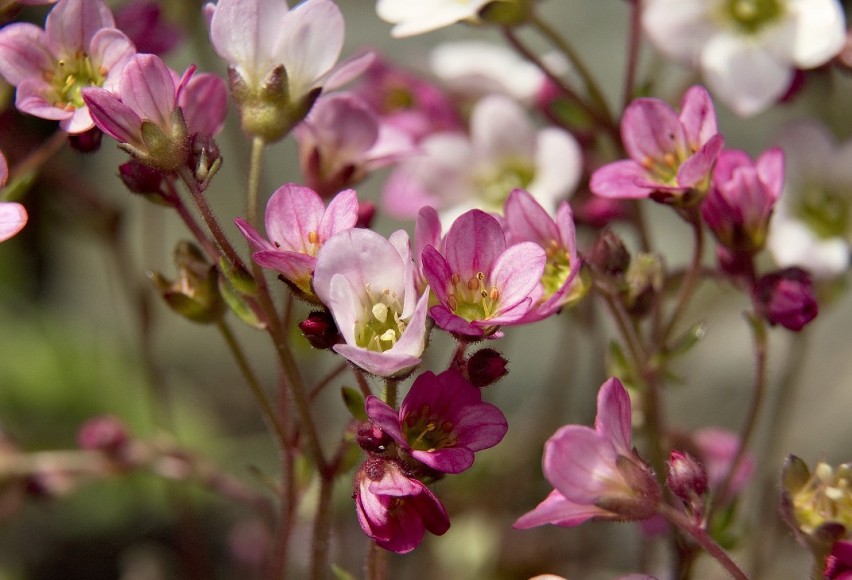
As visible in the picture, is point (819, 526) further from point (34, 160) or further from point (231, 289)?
point (34, 160)

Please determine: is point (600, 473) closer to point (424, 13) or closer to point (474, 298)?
point (474, 298)

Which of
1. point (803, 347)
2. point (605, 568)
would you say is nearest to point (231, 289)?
point (803, 347)

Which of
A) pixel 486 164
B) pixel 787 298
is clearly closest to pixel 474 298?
pixel 787 298

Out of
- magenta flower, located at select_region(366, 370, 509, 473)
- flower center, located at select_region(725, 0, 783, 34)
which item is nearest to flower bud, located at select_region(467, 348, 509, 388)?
magenta flower, located at select_region(366, 370, 509, 473)

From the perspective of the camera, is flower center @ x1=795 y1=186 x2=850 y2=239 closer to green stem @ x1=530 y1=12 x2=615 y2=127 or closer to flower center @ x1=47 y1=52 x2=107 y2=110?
green stem @ x1=530 y1=12 x2=615 y2=127

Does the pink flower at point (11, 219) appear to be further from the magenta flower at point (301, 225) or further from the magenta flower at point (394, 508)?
the magenta flower at point (394, 508)

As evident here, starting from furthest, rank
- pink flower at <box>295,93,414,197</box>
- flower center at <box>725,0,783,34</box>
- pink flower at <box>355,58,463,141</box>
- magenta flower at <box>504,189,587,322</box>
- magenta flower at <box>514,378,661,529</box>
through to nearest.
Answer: pink flower at <box>355,58,463,141</box>
flower center at <box>725,0,783,34</box>
pink flower at <box>295,93,414,197</box>
magenta flower at <box>504,189,587,322</box>
magenta flower at <box>514,378,661,529</box>
